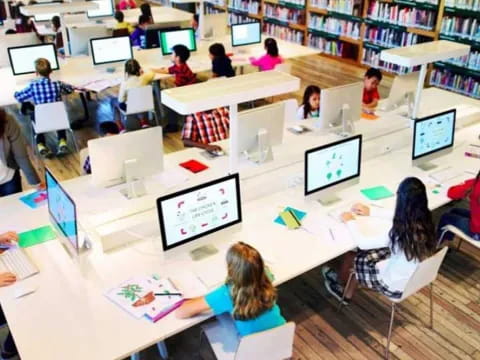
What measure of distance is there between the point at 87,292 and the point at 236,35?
5.09 m

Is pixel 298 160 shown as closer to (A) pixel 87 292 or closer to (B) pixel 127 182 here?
(B) pixel 127 182

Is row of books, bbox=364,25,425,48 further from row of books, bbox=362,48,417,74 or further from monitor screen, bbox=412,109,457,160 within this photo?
monitor screen, bbox=412,109,457,160

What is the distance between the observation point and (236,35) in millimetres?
6750

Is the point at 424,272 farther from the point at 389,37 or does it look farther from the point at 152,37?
the point at 389,37

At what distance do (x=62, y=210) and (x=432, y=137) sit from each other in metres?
2.48

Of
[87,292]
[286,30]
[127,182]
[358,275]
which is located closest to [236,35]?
[286,30]

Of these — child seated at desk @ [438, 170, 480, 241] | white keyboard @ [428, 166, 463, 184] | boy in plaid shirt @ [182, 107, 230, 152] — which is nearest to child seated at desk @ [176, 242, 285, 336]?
child seated at desk @ [438, 170, 480, 241]

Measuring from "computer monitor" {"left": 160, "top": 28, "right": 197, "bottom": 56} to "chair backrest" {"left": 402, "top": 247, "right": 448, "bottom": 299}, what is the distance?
15.2 feet

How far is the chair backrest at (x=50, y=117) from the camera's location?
4594 mm

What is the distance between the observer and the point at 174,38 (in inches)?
249

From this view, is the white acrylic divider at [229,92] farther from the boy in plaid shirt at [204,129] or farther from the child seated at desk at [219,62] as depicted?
the child seated at desk at [219,62]

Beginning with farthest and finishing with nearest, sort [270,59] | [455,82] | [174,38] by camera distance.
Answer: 1. [455,82]
2. [174,38]
3. [270,59]

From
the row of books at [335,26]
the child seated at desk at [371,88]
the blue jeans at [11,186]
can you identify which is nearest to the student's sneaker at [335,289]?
the child seated at desk at [371,88]

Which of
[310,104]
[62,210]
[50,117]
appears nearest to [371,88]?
[310,104]
